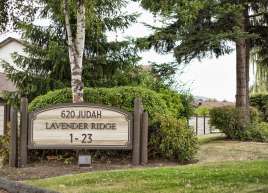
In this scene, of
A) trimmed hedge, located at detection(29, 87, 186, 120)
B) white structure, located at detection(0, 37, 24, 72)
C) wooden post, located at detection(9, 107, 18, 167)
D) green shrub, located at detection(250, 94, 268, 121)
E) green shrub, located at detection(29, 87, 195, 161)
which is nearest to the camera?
wooden post, located at detection(9, 107, 18, 167)

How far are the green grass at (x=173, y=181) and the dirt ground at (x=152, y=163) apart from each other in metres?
1.27

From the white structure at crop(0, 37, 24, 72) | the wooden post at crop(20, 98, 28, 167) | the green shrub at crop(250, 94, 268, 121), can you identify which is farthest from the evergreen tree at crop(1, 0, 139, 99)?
the white structure at crop(0, 37, 24, 72)

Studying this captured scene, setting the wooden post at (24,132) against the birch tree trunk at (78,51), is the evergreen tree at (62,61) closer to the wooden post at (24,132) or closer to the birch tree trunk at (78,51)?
the birch tree trunk at (78,51)

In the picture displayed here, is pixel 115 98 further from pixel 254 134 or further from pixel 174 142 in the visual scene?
pixel 254 134

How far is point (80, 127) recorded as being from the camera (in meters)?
13.8

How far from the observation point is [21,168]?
1312cm

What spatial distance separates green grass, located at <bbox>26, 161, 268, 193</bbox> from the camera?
912 centimetres

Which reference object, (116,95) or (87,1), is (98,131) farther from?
(87,1)

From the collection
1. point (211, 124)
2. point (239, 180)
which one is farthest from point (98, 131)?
point (211, 124)

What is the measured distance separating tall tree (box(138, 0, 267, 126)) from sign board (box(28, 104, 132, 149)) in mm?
5125

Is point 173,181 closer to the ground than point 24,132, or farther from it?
closer to the ground

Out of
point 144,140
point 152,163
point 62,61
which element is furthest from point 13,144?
point 62,61

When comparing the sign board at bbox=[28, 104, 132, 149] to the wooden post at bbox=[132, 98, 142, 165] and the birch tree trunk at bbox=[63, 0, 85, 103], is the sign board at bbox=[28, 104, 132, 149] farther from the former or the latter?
the birch tree trunk at bbox=[63, 0, 85, 103]

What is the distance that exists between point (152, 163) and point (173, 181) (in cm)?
394
